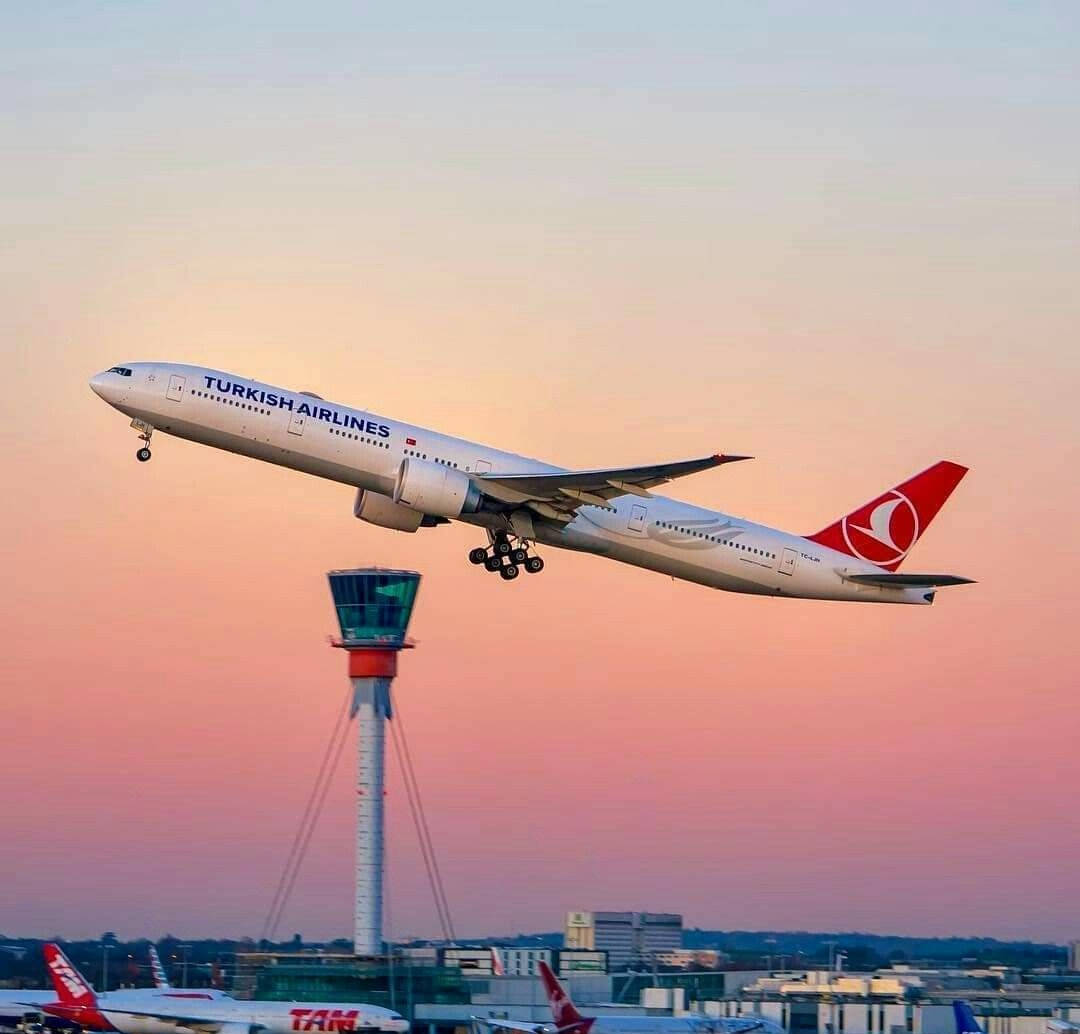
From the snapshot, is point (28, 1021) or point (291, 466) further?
point (28, 1021)

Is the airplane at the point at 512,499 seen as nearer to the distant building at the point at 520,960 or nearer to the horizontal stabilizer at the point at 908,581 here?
the horizontal stabilizer at the point at 908,581

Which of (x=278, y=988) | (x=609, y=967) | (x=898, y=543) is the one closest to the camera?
(x=898, y=543)

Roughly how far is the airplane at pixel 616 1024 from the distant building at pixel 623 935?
70379 mm

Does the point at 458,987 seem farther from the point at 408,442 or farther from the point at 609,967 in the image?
the point at 408,442

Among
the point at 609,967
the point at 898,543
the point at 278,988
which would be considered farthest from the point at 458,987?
the point at 898,543

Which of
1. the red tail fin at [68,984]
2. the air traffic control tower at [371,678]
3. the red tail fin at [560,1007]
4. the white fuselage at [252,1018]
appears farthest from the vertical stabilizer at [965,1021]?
the air traffic control tower at [371,678]

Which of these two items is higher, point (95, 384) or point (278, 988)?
point (95, 384)

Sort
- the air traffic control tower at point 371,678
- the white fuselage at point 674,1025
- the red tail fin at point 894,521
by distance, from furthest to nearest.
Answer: the air traffic control tower at point 371,678 < the red tail fin at point 894,521 < the white fuselage at point 674,1025

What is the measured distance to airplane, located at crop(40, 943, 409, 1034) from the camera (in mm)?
63406

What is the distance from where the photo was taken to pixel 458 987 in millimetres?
Answer: 92500

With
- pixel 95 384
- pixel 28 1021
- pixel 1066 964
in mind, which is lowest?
pixel 28 1021

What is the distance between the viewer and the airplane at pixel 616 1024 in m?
55.3

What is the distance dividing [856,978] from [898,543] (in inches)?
1018

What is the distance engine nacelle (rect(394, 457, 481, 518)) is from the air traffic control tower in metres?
73.2
